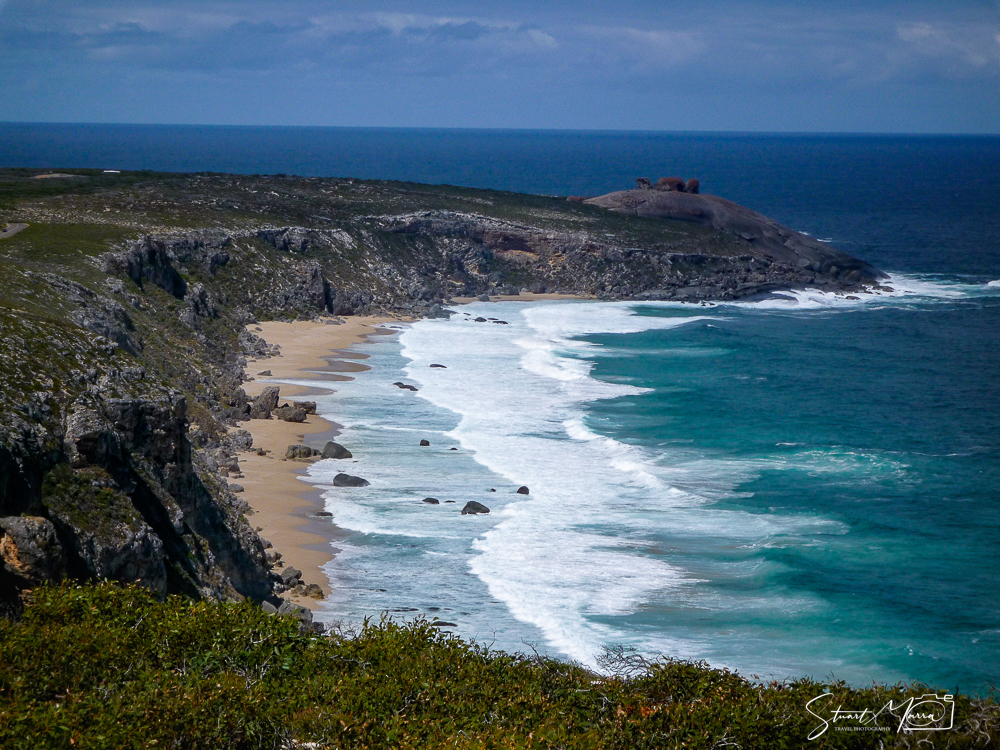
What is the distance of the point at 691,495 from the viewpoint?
116 feet

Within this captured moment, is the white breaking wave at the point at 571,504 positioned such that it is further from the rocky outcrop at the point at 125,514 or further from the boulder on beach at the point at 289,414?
the rocky outcrop at the point at 125,514

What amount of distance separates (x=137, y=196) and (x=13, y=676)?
238ft

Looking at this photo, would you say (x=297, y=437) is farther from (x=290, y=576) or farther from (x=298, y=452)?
(x=290, y=576)

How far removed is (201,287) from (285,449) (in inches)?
979

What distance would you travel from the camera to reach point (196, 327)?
53.3 meters

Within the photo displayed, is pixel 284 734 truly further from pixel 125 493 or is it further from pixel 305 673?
pixel 125 493

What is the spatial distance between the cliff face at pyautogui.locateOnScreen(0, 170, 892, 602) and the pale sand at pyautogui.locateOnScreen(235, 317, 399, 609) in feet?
3.40

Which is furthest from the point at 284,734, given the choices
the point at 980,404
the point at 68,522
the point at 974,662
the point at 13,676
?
the point at 980,404

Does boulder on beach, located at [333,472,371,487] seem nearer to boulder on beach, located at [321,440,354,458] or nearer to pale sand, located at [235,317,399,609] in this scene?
pale sand, located at [235,317,399,609]

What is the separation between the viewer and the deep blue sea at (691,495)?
25.7 m

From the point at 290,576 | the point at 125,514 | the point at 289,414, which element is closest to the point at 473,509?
the point at 290,576

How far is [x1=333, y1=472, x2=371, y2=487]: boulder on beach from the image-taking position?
113 feet

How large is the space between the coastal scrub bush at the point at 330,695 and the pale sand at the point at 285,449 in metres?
11.2

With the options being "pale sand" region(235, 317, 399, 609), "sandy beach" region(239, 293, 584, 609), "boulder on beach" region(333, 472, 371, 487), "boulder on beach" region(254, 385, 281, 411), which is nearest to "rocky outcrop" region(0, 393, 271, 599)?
"pale sand" region(235, 317, 399, 609)
